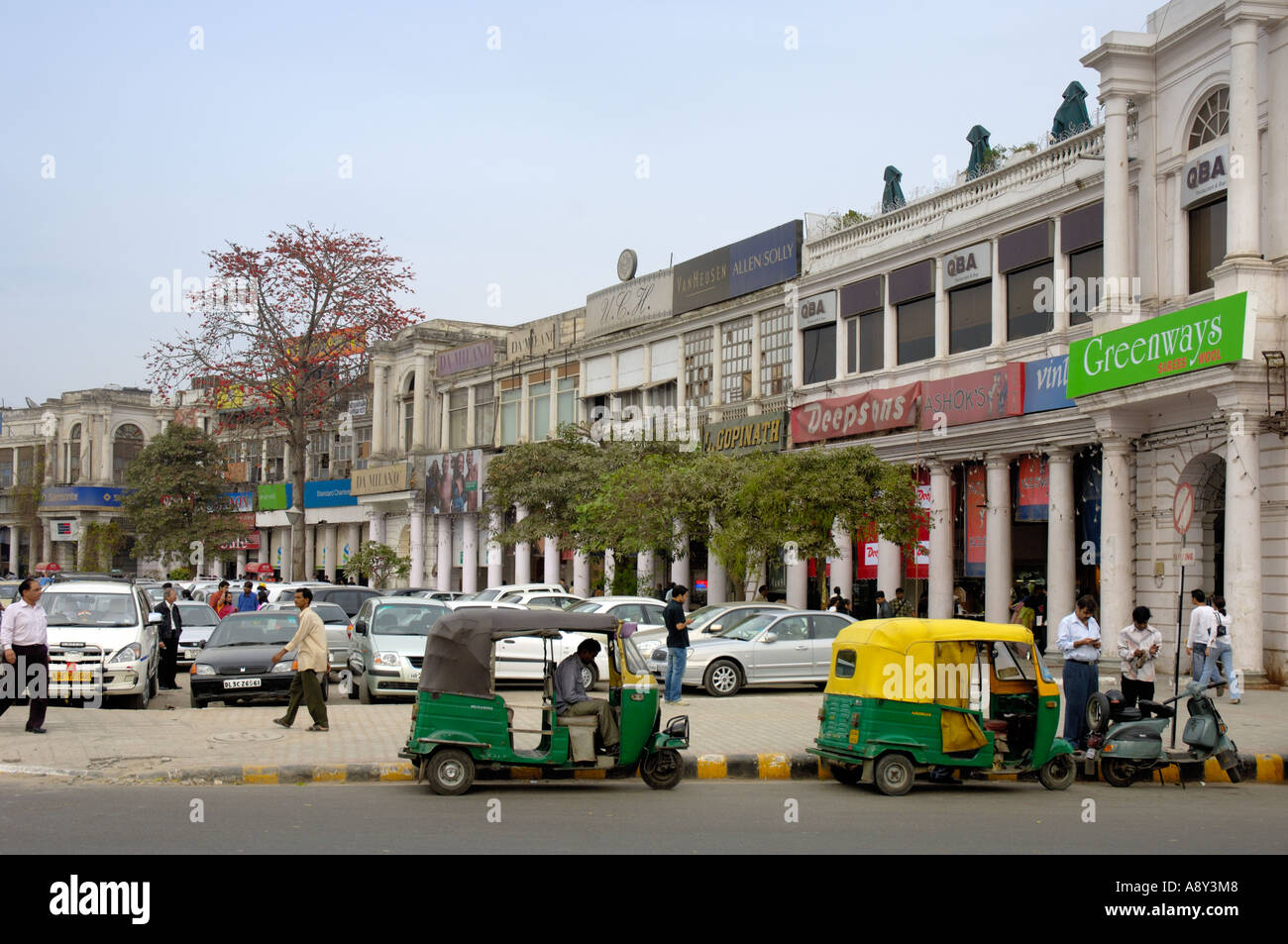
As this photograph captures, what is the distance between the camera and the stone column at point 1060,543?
2642 cm

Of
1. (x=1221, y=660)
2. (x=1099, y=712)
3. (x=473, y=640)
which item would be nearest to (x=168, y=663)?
(x=473, y=640)

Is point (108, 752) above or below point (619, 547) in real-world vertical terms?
below

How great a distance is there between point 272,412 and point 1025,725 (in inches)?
1274

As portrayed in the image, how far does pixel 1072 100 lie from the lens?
28469mm

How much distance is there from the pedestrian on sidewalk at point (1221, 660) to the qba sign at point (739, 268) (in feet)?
63.5

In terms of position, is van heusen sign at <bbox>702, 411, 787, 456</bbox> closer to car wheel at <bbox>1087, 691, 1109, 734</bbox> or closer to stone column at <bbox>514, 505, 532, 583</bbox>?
stone column at <bbox>514, 505, 532, 583</bbox>

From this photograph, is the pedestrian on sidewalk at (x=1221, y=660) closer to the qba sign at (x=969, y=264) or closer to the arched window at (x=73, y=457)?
the qba sign at (x=969, y=264)

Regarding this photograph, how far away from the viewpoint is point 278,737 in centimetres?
1452

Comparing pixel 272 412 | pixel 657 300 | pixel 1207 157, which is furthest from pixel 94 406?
pixel 1207 157

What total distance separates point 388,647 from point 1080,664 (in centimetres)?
1006

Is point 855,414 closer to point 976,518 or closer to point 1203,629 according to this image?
point 976,518

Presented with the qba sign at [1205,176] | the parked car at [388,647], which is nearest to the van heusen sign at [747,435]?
the qba sign at [1205,176]

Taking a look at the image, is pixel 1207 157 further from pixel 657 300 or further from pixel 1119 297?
pixel 657 300

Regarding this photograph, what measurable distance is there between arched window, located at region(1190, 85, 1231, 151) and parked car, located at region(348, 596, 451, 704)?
15.6m
